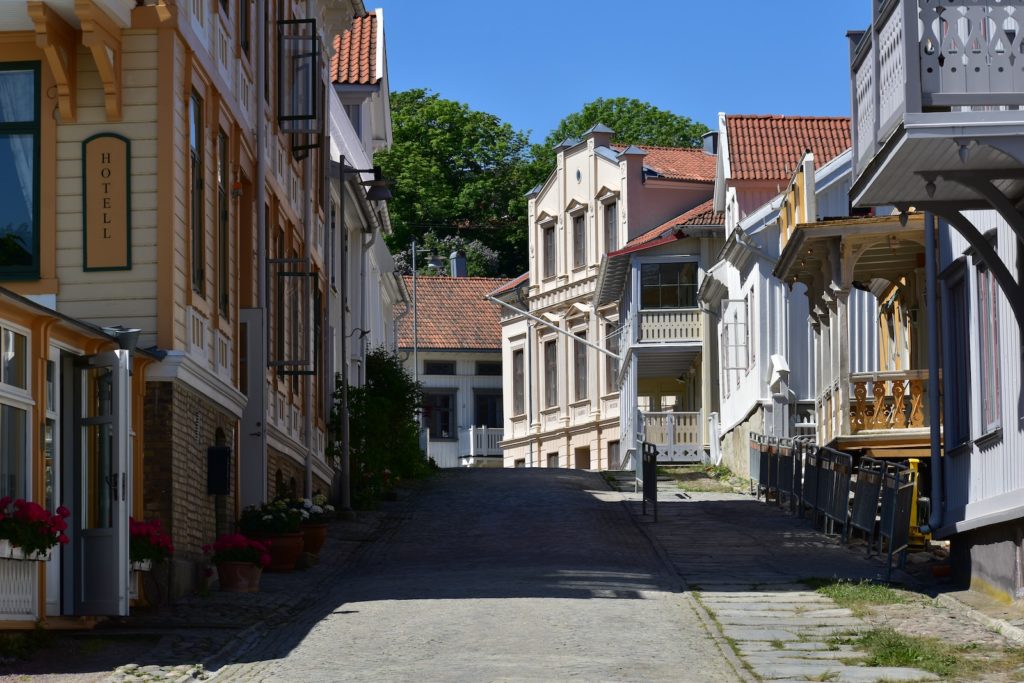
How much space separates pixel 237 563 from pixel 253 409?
407 cm

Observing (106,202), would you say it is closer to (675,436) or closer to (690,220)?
(675,436)

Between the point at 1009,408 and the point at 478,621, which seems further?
the point at 1009,408

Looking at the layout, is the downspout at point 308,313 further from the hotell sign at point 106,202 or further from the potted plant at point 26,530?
the potted plant at point 26,530

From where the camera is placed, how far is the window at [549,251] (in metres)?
54.0

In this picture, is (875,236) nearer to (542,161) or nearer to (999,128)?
(999,128)

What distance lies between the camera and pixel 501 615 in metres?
14.8

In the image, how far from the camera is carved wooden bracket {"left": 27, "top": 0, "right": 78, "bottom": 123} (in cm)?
1625

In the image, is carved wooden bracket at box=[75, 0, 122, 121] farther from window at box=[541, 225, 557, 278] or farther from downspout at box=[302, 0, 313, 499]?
window at box=[541, 225, 557, 278]

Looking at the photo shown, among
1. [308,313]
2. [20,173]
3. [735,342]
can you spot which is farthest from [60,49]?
[735,342]

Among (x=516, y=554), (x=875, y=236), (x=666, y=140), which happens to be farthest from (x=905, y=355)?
(x=666, y=140)

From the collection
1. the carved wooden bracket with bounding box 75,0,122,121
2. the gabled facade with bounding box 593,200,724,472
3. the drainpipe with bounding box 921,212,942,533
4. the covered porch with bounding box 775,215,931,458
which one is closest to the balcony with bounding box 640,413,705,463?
the gabled facade with bounding box 593,200,724,472

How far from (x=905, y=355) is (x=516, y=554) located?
926cm

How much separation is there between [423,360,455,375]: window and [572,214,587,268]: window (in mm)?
12769

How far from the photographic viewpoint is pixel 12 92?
1719cm
